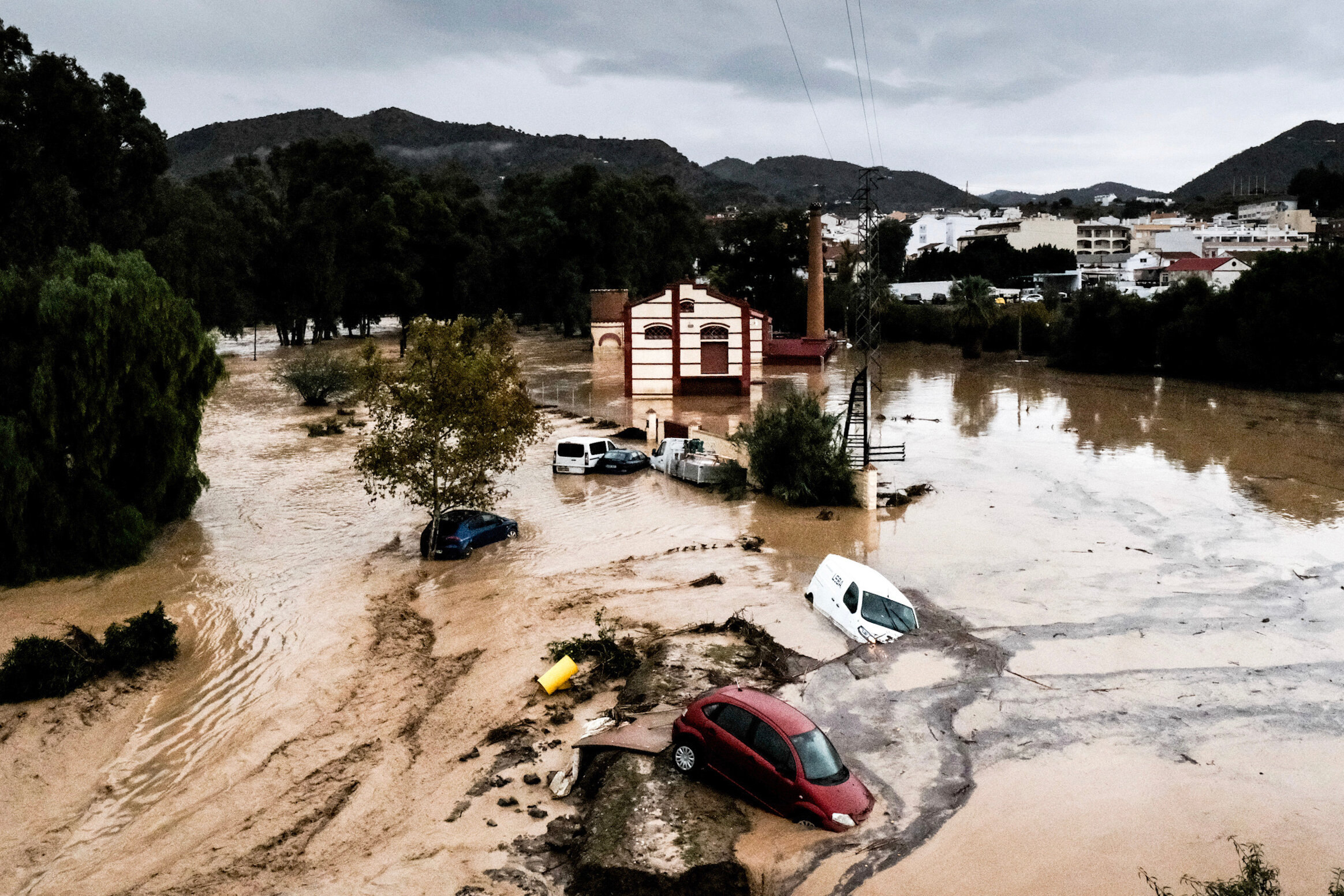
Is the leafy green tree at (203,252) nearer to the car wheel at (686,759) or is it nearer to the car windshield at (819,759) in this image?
the car wheel at (686,759)

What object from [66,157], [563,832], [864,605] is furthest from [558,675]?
[66,157]

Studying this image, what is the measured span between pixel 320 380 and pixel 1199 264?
3461 inches

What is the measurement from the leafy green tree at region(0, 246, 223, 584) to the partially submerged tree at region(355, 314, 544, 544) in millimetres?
4974

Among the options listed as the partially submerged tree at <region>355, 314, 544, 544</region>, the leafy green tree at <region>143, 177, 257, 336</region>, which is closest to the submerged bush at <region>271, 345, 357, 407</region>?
the leafy green tree at <region>143, 177, 257, 336</region>

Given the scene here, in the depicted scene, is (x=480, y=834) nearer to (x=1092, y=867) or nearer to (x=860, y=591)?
(x=1092, y=867)

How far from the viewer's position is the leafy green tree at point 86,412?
21.1 meters

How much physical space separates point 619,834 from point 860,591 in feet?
26.6

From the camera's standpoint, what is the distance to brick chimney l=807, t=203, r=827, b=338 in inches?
2751

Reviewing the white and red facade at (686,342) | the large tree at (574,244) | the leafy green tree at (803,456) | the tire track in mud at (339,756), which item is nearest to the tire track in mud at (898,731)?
the tire track in mud at (339,756)

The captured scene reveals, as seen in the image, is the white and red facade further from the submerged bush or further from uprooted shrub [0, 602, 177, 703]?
uprooted shrub [0, 602, 177, 703]

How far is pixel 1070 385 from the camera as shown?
5850cm

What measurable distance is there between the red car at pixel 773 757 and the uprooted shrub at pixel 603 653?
3.78 meters

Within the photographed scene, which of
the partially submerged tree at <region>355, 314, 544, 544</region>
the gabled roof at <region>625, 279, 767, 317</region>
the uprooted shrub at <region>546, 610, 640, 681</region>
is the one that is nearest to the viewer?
the uprooted shrub at <region>546, 610, 640, 681</region>

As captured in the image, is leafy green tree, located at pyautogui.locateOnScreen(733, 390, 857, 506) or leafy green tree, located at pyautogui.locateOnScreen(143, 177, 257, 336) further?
leafy green tree, located at pyautogui.locateOnScreen(143, 177, 257, 336)
